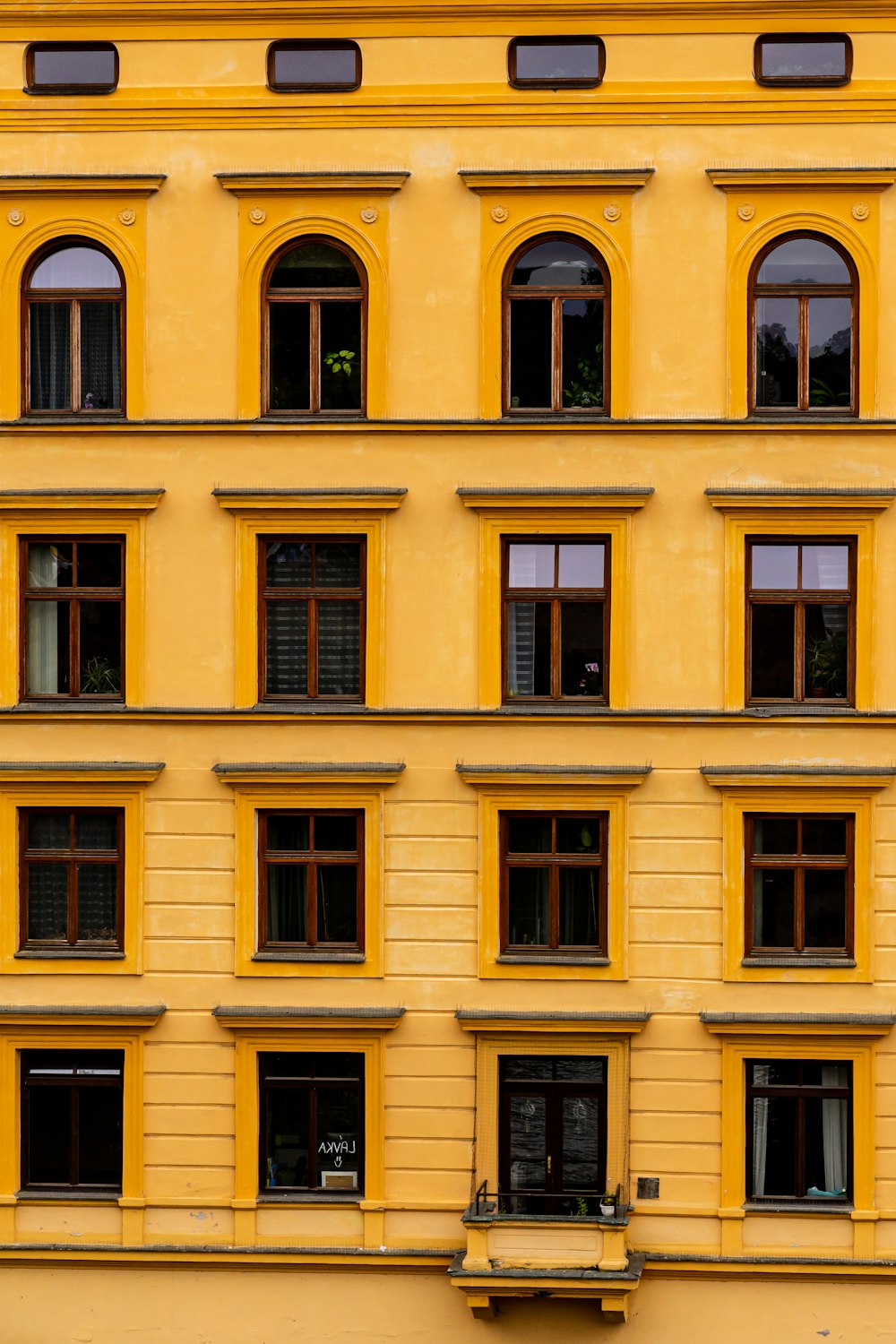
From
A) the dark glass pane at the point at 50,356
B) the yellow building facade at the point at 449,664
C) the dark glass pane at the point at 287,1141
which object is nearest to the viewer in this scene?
the yellow building facade at the point at 449,664

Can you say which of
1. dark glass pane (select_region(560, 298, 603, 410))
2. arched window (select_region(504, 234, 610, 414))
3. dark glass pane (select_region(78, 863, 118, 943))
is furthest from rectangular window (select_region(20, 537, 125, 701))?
dark glass pane (select_region(560, 298, 603, 410))

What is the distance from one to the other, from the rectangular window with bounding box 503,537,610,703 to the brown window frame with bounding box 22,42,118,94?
7941mm

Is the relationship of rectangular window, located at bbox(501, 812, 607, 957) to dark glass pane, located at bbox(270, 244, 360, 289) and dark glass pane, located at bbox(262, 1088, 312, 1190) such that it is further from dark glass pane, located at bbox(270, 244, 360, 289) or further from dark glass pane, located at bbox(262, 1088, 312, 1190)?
dark glass pane, located at bbox(270, 244, 360, 289)

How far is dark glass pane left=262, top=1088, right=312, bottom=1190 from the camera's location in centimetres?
2050

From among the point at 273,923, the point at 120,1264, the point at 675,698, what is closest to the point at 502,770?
the point at 675,698

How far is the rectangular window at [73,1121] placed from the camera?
20641 mm

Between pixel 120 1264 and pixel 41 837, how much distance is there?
18.3ft

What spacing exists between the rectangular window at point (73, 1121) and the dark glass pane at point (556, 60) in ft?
45.2

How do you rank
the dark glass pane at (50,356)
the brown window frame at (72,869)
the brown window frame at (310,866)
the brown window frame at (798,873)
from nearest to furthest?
the brown window frame at (798,873) → the brown window frame at (310,866) → the brown window frame at (72,869) → the dark glass pane at (50,356)

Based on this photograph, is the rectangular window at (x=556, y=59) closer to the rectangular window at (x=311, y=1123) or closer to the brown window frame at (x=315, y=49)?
the brown window frame at (x=315, y=49)

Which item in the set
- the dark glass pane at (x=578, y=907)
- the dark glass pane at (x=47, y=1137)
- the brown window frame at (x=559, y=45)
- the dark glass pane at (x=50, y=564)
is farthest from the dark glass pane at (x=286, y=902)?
the brown window frame at (x=559, y=45)

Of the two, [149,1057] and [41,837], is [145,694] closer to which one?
[41,837]

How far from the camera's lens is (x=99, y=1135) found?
20672 mm

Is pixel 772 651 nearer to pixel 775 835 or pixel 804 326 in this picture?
pixel 775 835
